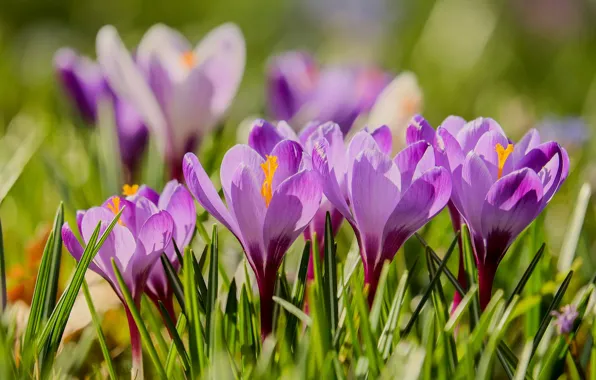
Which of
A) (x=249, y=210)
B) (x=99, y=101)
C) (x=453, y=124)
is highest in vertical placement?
(x=453, y=124)

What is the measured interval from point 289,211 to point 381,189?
0.07m

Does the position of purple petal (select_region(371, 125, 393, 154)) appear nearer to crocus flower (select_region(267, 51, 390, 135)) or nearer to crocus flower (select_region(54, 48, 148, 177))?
crocus flower (select_region(267, 51, 390, 135))

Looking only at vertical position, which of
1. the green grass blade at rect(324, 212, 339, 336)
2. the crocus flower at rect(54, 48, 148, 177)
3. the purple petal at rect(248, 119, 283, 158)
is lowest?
the crocus flower at rect(54, 48, 148, 177)

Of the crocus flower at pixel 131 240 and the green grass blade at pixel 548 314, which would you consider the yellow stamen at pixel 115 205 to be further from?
the green grass blade at pixel 548 314

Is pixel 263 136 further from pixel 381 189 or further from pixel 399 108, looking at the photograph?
pixel 399 108

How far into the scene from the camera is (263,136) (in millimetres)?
617

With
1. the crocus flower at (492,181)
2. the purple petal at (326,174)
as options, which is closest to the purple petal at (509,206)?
the crocus flower at (492,181)

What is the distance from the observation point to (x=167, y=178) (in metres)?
0.98

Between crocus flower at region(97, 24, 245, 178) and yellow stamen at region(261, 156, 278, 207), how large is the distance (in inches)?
15.4

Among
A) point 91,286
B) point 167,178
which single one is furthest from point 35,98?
point 91,286

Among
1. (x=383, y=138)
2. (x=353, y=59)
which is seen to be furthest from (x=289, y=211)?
(x=353, y=59)

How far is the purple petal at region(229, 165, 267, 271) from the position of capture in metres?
0.53

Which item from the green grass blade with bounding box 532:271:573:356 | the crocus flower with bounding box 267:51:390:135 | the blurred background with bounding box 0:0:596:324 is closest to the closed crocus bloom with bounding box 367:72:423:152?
the crocus flower with bounding box 267:51:390:135

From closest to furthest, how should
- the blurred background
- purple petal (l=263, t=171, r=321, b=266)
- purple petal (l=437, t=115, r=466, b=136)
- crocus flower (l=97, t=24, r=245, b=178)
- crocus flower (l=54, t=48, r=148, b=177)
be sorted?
purple petal (l=263, t=171, r=321, b=266)
purple petal (l=437, t=115, r=466, b=136)
crocus flower (l=97, t=24, r=245, b=178)
crocus flower (l=54, t=48, r=148, b=177)
the blurred background
